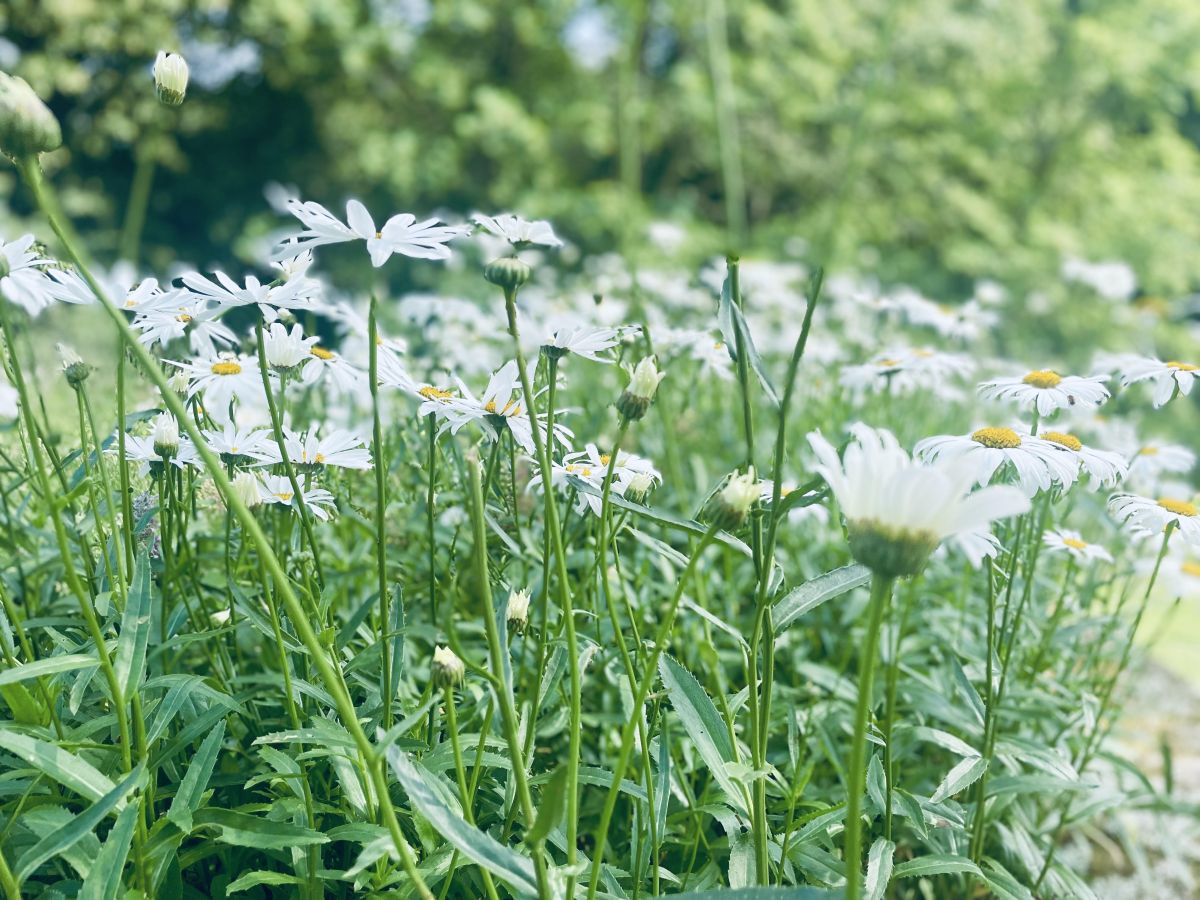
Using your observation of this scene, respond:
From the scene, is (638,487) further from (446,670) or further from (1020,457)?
(1020,457)

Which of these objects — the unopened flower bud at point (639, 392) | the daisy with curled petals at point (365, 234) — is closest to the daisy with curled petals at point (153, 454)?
the daisy with curled petals at point (365, 234)

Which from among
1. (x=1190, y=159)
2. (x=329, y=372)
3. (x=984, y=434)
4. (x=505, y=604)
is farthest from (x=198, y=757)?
(x=1190, y=159)

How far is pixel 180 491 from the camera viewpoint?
107 cm

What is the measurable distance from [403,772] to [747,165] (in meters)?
8.79

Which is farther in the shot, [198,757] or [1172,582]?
[1172,582]

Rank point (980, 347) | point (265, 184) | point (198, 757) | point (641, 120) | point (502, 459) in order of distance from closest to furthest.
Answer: point (198, 757)
point (502, 459)
point (980, 347)
point (641, 120)
point (265, 184)

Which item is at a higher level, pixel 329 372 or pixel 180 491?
pixel 329 372

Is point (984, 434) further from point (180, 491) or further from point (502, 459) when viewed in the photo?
point (180, 491)

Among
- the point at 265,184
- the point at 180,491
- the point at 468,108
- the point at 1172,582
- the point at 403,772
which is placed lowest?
the point at 1172,582

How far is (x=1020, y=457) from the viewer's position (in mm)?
1000

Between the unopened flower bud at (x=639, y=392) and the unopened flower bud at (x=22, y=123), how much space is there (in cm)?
43

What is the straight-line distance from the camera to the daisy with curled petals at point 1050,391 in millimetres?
1140

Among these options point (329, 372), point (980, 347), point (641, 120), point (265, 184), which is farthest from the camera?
point (265, 184)

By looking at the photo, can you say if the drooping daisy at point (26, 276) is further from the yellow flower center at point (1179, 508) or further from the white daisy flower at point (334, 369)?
the yellow flower center at point (1179, 508)
